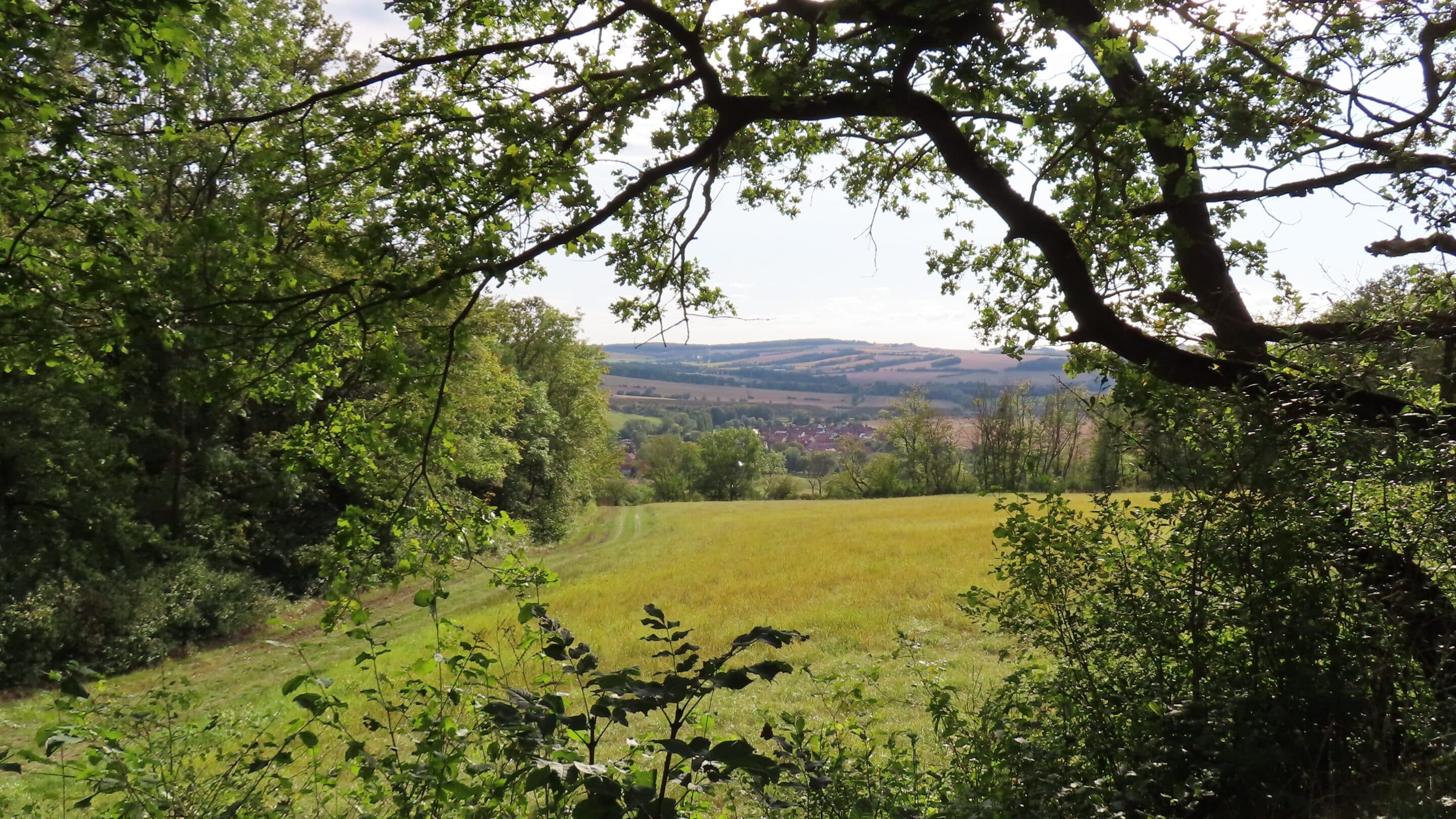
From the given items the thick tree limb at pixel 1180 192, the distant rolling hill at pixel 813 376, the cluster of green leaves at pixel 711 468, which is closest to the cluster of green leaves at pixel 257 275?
the thick tree limb at pixel 1180 192

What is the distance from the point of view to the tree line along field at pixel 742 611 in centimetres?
982

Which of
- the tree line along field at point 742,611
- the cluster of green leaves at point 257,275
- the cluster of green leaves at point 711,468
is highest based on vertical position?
the cluster of green leaves at point 257,275

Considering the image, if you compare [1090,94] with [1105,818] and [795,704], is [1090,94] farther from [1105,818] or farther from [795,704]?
[795,704]

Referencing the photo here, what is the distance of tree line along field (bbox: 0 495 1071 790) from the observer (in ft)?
32.2

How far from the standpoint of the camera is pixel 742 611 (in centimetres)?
1598

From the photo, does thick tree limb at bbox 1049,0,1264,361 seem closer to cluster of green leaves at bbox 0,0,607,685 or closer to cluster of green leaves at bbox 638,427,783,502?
cluster of green leaves at bbox 0,0,607,685

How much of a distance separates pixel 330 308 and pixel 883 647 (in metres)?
10.3

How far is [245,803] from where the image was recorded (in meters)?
3.44

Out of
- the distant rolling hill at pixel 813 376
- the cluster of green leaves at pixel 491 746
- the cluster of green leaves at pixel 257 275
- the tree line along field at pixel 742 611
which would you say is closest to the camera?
the cluster of green leaves at pixel 491 746

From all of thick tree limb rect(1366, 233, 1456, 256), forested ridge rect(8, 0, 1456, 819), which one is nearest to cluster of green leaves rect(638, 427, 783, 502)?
forested ridge rect(8, 0, 1456, 819)

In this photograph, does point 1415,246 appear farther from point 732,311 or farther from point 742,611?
point 742,611

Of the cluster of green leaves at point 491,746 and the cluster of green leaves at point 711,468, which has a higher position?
the cluster of green leaves at point 491,746

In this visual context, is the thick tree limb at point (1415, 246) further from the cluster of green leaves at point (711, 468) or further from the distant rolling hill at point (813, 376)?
the distant rolling hill at point (813, 376)

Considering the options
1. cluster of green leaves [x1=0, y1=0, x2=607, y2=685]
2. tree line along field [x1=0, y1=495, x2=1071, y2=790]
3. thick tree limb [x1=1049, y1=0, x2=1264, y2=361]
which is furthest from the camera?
tree line along field [x1=0, y1=495, x2=1071, y2=790]
